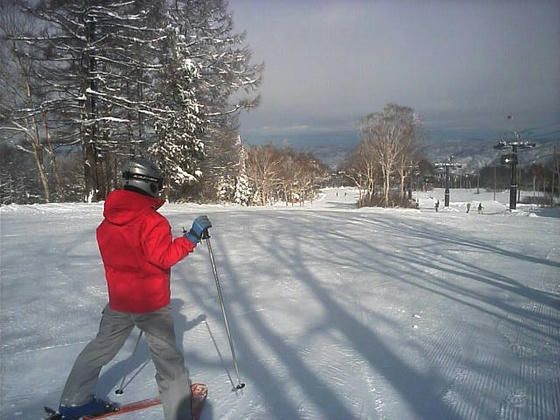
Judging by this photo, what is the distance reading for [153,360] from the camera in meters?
2.24

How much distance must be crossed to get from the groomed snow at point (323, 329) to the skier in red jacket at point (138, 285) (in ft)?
1.37

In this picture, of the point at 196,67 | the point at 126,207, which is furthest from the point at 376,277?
the point at 196,67

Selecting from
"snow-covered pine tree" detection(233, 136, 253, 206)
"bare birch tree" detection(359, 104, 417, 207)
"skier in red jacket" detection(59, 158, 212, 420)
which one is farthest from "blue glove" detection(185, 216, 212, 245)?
"snow-covered pine tree" detection(233, 136, 253, 206)

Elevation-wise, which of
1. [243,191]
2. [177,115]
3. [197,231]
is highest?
[177,115]

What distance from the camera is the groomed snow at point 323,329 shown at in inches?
103

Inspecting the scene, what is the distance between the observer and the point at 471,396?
2645mm

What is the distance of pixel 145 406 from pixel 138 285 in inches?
39.3

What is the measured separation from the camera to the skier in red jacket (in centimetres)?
216

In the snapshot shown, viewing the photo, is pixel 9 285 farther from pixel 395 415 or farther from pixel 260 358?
pixel 395 415

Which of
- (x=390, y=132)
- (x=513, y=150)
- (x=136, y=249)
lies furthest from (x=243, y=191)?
(x=136, y=249)

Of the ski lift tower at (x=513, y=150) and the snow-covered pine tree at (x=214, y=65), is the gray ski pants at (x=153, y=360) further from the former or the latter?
the ski lift tower at (x=513, y=150)

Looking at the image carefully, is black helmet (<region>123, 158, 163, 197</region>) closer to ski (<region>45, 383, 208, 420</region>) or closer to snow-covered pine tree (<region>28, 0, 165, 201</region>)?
ski (<region>45, 383, 208, 420</region>)

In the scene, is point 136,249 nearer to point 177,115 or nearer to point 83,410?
point 83,410

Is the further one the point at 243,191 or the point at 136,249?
the point at 243,191
